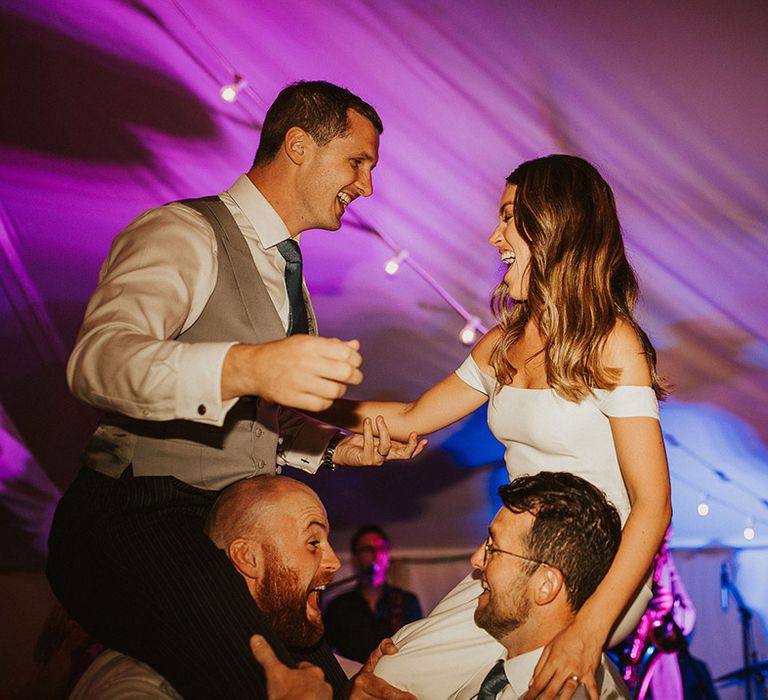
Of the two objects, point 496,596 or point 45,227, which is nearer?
point 496,596

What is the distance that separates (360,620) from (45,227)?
10.1 feet

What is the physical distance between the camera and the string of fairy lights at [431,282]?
433 centimetres

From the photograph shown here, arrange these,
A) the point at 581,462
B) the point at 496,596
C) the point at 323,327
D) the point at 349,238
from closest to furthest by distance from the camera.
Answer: the point at 496,596 < the point at 581,462 < the point at 349,238 < the point at 323,327

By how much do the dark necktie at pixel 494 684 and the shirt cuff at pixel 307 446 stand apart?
86 centimetres

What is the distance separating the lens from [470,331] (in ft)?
→ 16.4

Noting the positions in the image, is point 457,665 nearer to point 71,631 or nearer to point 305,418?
point 305,418

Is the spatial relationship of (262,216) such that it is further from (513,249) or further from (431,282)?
(431,282)

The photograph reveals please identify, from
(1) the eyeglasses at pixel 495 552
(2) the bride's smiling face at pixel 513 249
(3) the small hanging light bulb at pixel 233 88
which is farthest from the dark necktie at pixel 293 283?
(3) the small hanging light bulb at pixel 233 88

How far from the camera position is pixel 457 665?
211cm

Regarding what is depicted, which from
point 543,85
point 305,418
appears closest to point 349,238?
point 543,85

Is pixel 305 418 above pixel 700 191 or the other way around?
the other way around

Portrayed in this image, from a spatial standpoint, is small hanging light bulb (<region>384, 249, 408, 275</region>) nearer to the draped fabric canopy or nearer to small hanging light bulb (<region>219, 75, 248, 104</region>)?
the draped fabric canopy

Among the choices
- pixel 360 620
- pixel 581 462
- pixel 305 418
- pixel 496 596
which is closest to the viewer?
pixel 496 596

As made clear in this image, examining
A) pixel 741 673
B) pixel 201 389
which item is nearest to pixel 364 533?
pixel 741 673
